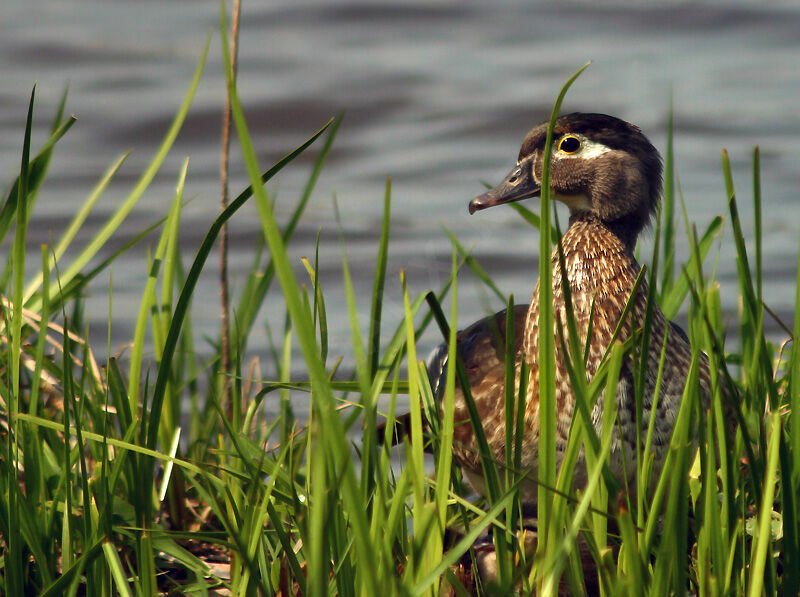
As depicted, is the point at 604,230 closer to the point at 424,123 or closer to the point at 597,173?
the point at 597,173

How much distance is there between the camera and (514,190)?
352 cm

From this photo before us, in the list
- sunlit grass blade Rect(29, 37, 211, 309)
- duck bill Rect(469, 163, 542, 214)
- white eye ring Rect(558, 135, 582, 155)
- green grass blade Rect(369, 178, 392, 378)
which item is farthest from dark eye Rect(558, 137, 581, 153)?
green grass blade Rect(369, 178, 392, 378)

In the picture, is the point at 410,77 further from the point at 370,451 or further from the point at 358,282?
the point at 370,451

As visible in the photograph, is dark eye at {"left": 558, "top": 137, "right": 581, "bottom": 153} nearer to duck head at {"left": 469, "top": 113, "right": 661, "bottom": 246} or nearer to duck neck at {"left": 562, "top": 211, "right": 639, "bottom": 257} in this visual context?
duck head at {"left": 469, "top": 113, "right": 661, "bottom": 246}

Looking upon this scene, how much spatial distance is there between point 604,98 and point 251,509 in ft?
21.9

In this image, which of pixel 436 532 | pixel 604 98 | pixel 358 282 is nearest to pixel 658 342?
pixel 436 532

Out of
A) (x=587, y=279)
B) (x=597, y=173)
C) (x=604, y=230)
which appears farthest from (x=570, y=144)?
(x=587, y=279)

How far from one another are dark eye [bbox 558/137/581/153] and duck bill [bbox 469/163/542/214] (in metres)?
0.12

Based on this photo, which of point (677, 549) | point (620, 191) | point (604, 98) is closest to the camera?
point (677, 549)

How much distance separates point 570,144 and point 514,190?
0.22 m

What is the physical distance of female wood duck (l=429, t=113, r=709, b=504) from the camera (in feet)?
9.56

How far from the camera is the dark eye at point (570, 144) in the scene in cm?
353

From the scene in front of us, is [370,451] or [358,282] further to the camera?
[358,282]

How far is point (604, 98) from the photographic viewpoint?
8312mm
